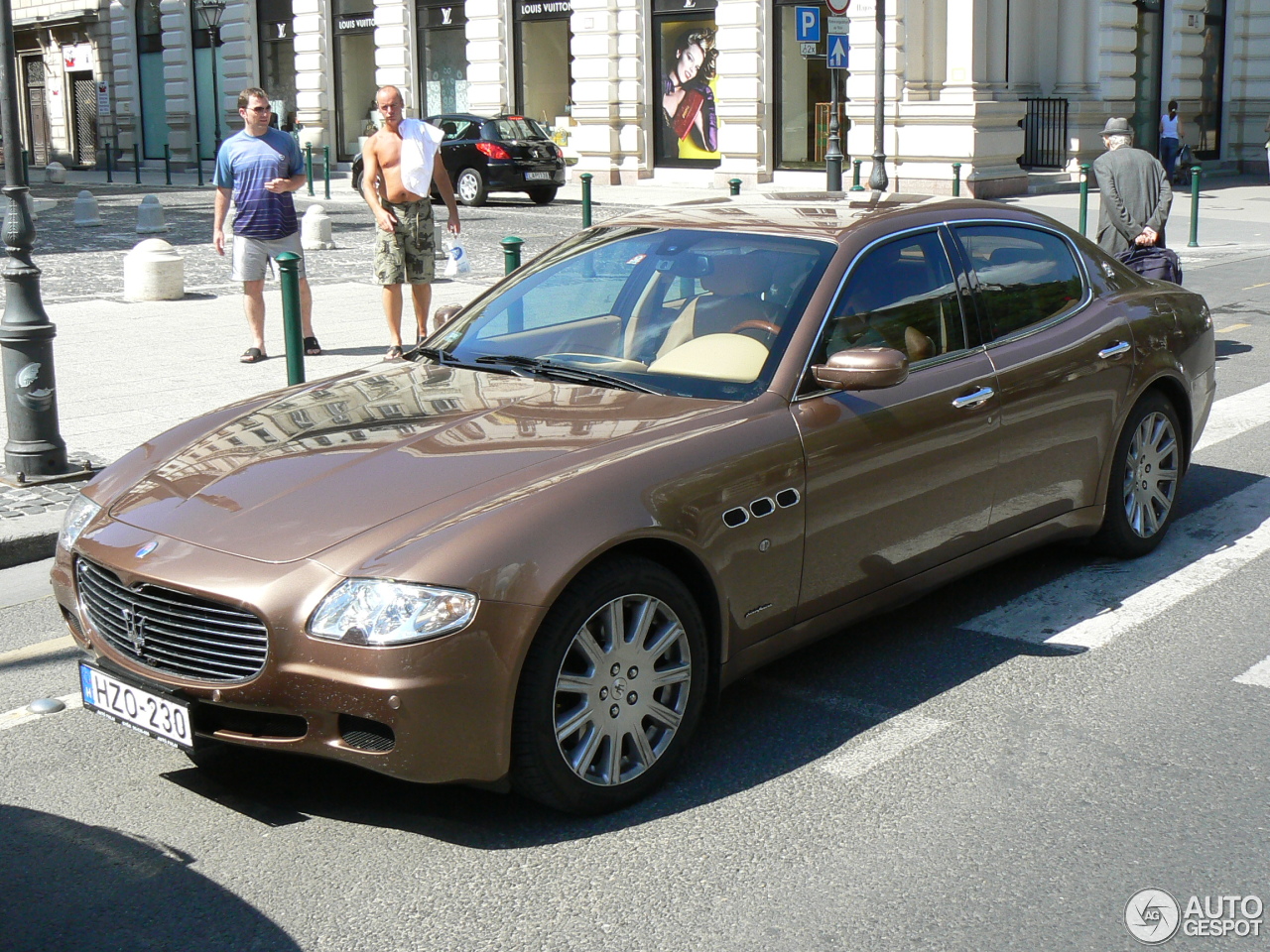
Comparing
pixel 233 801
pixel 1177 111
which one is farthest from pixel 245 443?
pixel 1177 111

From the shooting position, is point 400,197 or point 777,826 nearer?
point 777,826

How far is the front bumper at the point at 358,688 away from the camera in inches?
144

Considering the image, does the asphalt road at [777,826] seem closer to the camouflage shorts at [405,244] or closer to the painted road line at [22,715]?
the painted road line at [22,715]

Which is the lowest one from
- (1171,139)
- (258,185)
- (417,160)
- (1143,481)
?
(1143,481)

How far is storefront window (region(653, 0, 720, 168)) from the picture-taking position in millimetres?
31641

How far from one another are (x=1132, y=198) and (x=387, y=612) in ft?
27.6

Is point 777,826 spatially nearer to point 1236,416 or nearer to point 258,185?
point 1236,416

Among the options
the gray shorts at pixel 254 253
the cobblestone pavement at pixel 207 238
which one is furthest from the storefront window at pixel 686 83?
the gray shorts at pixel 254 253

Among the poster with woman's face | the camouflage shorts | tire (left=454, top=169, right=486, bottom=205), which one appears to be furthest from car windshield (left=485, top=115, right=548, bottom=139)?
the camouflage shorts

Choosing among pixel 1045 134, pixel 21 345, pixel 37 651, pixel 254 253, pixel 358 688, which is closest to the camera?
pixel 358 688

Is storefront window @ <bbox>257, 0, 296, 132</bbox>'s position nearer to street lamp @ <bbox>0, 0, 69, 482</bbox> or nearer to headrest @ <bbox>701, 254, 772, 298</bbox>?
street lamp @ <bbox>0, 0, 69, 482</bbox>

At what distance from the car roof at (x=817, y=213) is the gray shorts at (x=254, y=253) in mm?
5821

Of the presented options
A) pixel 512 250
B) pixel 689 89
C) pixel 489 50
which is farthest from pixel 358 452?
pixel 489 50

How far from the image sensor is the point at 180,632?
3.91 metres
